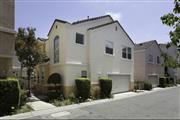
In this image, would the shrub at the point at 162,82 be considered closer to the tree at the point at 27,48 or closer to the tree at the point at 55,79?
the tree at the point at 55,79

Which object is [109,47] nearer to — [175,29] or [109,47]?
[109,47]

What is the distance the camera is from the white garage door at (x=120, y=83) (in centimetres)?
2140

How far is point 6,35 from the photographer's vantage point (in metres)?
12.7

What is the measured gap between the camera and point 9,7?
1300cm

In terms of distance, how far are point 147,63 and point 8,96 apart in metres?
23.2

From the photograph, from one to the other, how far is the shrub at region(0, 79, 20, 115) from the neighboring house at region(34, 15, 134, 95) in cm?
552

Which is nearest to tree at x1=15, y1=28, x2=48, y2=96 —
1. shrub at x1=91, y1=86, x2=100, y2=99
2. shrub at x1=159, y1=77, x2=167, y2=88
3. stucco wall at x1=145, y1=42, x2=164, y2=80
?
shrub at x1=91, y1=86, x2=100, y2=99

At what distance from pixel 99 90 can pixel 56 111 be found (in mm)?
7059

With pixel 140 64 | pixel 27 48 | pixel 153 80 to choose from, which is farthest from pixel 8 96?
pixel 153 80

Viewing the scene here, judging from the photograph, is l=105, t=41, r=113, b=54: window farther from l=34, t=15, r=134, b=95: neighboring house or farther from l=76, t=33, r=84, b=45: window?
l=76, t=33, r=84, b=45: window

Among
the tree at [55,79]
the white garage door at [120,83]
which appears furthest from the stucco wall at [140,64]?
the tree at [55,79]

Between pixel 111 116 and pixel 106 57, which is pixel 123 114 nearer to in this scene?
pixel 111 116

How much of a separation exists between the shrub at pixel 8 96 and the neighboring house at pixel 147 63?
21645 millimetres

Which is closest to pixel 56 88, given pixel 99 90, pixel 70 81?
pixel 70 81
